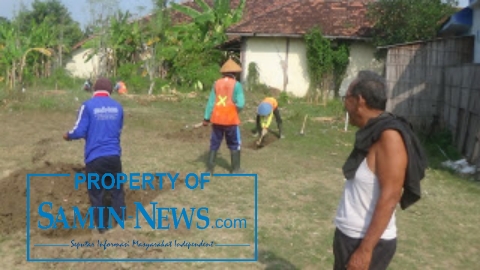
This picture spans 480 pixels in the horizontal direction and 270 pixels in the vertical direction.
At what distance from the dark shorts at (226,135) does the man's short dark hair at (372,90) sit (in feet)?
15.7

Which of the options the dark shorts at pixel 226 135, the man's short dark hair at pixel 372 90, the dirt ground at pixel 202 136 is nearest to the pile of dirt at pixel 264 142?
the dirt ground at pixel 202 136

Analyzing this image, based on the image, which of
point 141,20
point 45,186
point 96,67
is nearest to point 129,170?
point 45,186

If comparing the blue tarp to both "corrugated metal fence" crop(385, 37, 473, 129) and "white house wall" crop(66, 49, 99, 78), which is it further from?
"white house wall" crop(66, 49, 99, 78)

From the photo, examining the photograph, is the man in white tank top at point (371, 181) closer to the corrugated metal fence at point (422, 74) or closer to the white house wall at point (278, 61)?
the corrugated metal fence at point (422, 74)

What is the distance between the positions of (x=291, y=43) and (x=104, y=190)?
15.5m

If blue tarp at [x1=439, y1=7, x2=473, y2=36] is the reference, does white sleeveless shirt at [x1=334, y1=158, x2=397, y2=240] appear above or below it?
below

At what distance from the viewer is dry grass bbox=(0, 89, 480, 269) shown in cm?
512

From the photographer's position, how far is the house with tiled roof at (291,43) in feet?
63.5

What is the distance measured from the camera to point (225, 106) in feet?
24.6

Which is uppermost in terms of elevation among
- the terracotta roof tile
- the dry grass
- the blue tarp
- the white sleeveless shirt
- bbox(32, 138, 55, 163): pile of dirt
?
the terracotta roof tile

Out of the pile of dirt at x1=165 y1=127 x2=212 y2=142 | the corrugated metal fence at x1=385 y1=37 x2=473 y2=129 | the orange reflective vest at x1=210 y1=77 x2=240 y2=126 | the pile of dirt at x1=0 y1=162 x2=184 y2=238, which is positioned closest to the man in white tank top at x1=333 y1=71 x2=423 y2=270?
the pile of dirt at x1=0 y1=162 x2=184 y2=238

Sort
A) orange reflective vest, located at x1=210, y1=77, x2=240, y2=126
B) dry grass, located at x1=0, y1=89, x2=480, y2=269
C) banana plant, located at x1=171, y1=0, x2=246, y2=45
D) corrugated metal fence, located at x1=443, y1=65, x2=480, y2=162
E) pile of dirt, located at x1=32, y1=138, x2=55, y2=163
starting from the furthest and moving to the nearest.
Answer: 1. banana plant, located at x1=171, y1=0, x2=246, y2=45
2. corrugated metal fence, located at x1=443, y1=65, x2=480, y2=162
3. pile of dirt, located at x1=32, y1=138, x2=55, y2=163
4. orange reflective vest, located at x1=210, y1=77, x2=240, y2=126
5. dry grass, located at x1=0, y1=89, x2=480, y2=269

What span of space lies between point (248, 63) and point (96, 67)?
8477 millimetres

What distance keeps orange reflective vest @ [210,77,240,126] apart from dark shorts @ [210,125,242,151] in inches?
4.3
